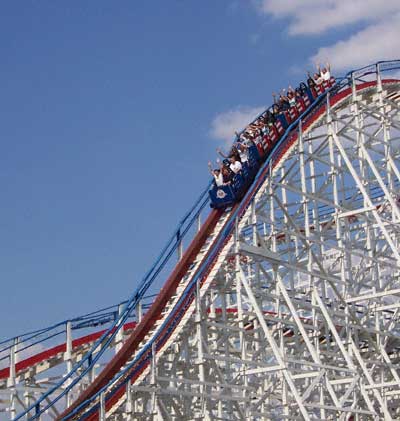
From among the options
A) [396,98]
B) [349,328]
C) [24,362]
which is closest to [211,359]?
[349,328]

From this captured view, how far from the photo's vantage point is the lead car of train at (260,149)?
18766 mm

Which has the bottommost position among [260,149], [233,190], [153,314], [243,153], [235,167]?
[153,314]

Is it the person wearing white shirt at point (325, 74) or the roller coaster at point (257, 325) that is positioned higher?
the person wearing white shirt at point (325, 74)

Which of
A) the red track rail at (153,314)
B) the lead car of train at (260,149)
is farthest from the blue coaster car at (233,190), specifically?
the red track rail at (153,314)

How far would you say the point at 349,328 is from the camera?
18.1 metres

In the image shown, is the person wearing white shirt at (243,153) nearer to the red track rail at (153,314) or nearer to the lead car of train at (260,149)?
the lead car of train at (260,149)

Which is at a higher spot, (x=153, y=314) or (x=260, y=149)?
(x=260, y=149)

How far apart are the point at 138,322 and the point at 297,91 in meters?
6.21

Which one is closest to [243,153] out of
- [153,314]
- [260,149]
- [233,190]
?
[260,149]

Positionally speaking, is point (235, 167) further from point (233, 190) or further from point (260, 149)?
point (260, 149)

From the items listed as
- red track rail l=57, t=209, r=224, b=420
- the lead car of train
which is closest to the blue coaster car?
the lead car of train

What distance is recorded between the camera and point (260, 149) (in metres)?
19.5

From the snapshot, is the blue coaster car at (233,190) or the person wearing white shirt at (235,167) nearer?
the blue coaster car at (233,190)

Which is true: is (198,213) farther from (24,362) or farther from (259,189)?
(24,362)
